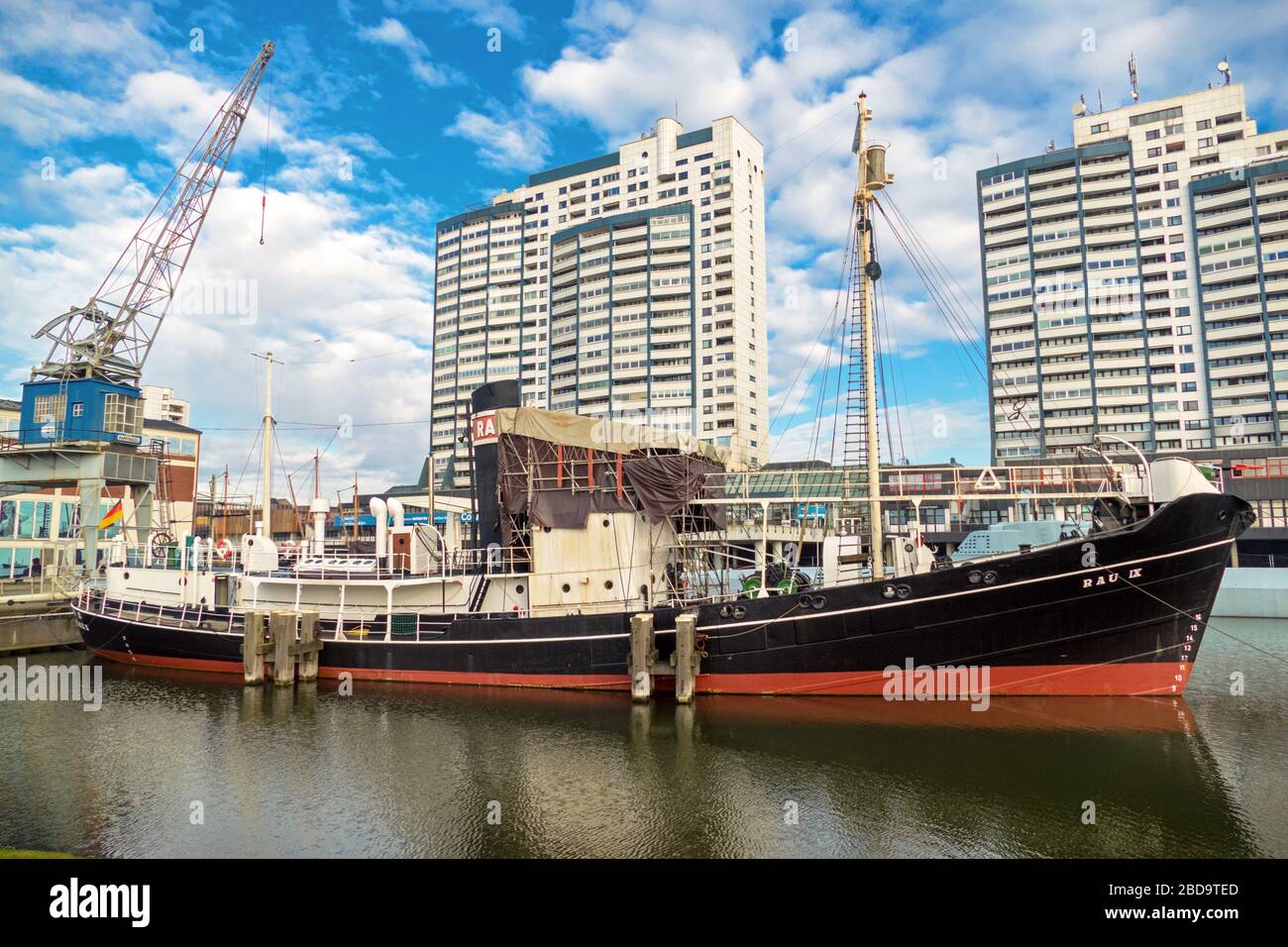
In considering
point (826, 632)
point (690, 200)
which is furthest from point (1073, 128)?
point (826, 632)

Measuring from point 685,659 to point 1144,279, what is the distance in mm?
91715

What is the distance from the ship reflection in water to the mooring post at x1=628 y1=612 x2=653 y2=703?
61 centimetres

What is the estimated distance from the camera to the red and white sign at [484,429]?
2509 cm

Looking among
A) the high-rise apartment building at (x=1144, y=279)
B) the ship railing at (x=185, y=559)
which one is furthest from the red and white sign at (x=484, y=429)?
the high-rise apartment building at (x=1144, y=279)

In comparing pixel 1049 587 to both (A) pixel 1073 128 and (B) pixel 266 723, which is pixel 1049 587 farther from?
(A) pixel 1073 128

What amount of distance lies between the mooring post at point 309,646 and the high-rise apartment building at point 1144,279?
260 ft

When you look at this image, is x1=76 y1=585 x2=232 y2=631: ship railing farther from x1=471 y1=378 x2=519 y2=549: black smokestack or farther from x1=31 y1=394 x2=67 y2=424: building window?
x1=31 y1=394 x2=67 y2=424: building window

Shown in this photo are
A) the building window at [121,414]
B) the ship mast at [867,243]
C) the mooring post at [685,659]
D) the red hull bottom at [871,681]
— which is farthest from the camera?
the building window at [121,414]

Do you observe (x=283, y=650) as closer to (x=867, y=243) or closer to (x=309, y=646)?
(x=309, y=646)

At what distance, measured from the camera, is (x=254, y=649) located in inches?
939

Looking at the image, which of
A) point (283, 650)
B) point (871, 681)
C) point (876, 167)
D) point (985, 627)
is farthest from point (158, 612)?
point (876, 167)

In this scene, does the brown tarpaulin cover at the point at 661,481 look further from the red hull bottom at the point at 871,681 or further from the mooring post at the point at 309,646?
the mooring post at the point at 309,646

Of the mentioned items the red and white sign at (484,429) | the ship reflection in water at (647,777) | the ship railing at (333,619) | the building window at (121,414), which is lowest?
the ship reflection in water at (647,777)

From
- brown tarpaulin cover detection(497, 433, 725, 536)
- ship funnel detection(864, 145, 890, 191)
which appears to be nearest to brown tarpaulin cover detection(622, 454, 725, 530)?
brown tarpaulin cover detection(497, 433, 725, 536)
